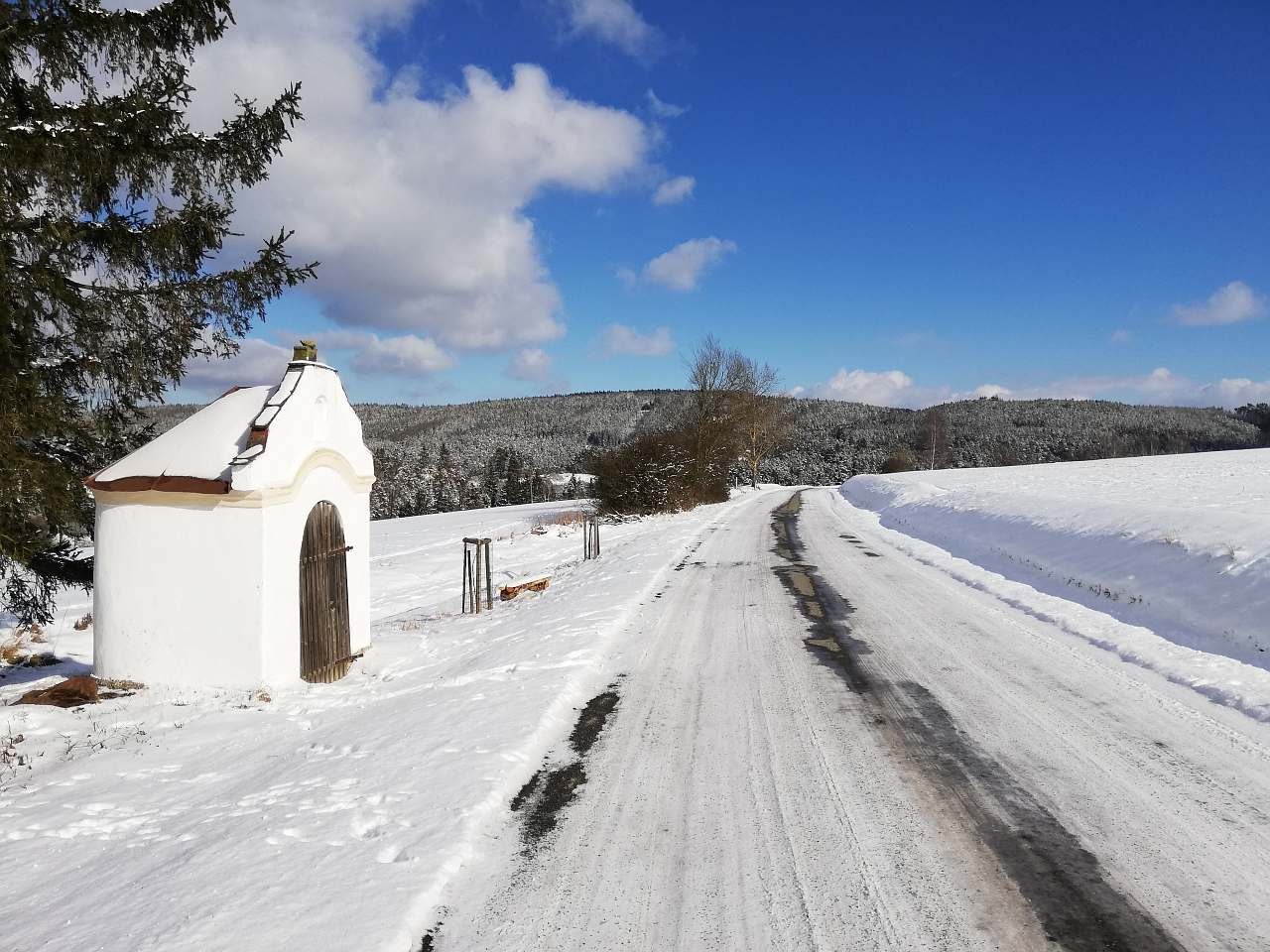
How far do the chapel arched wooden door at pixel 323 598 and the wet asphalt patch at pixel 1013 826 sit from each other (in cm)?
585

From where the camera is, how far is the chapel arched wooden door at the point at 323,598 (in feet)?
24.3

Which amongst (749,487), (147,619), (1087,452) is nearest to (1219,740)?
(147,619)

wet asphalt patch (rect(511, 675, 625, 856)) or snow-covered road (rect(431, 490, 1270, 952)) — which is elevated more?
snow-covered road (rect(431, 490, 1270, 952))

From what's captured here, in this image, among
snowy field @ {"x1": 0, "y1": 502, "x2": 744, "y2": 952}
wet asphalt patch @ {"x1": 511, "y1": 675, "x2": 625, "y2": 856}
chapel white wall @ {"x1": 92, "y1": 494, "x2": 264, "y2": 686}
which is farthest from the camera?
chapel white wall @ {"x1": 92, "y1": 494, "x2": 264, "y2": 686}

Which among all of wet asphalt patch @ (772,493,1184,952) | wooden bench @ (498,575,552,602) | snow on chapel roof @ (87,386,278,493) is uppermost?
snow on chapel roof @ (87,386,278,493)

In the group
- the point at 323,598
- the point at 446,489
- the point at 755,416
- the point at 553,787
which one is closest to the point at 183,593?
the point at 323,598

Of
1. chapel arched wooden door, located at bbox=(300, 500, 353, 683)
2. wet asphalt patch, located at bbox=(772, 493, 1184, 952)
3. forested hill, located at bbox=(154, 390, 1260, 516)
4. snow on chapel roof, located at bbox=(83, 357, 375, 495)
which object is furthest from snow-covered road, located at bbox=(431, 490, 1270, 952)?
forested hill, located at bbox=(154, 390, 1260, 516)

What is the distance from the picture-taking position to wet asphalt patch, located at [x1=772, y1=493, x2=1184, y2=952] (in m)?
2.94

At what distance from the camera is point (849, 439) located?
337ft

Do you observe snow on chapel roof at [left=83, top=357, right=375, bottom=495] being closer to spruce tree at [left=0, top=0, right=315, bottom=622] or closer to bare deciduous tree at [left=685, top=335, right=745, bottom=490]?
spruce tree at [left=0, top=0, right=315, bottom=622]

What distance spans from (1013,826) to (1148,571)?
25.4ft

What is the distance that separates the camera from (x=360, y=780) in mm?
4531

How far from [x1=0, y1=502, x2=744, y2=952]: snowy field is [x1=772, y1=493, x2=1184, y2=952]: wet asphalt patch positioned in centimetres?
279

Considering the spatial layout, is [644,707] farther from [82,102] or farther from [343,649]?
[82,102]
